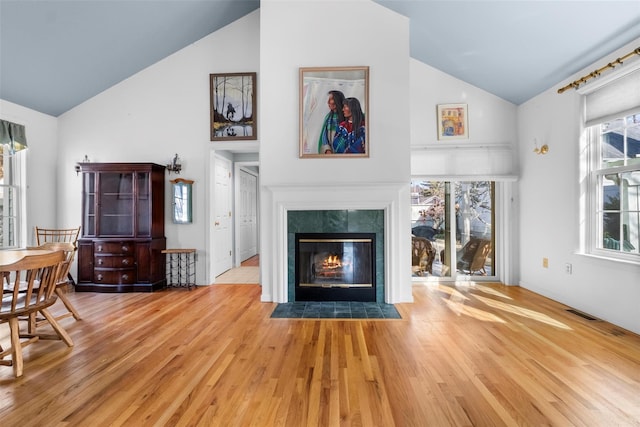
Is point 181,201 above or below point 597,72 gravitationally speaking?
below

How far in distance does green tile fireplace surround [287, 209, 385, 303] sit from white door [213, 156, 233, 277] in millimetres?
1592

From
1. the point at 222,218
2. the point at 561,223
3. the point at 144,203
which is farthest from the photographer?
the point at 222,218

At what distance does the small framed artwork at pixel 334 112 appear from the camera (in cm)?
370

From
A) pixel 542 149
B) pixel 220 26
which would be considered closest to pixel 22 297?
pixel 220 26

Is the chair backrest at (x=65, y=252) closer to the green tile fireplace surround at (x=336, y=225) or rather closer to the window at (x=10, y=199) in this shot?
the window at (x=10, y=199)

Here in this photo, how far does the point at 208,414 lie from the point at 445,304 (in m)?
2.81

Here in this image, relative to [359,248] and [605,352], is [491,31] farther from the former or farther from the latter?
[605,352]

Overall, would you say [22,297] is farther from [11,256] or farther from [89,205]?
[89,205]

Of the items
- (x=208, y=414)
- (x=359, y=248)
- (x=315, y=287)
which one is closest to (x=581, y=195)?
(x=359, y=248)

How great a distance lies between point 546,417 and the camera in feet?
5.32

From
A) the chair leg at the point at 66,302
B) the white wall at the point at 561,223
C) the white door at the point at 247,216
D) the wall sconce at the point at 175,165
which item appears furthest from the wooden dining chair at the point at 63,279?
the white wall at the point at 561,223

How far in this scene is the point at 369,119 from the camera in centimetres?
370

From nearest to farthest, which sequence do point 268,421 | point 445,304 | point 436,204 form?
point 268,421
point 445,304
point 436,204

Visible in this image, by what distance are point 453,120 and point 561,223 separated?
1859 millimetres
